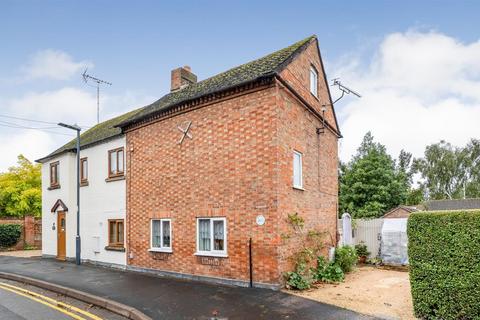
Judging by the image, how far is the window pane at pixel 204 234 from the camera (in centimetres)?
1145

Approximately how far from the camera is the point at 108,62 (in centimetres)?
1591

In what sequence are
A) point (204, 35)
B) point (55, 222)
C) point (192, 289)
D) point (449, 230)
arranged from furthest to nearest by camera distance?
point (55, 222) → point (204, 35) → point (192, 289) → point (449, 230)

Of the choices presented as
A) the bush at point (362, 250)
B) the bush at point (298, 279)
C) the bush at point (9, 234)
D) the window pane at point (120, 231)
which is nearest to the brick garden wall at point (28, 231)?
the bush at point (9, 234)

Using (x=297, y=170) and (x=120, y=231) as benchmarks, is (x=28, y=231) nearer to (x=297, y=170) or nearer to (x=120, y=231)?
(x=120, y=231)

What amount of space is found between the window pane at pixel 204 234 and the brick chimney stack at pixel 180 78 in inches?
312

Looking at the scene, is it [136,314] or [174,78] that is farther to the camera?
[174,78]

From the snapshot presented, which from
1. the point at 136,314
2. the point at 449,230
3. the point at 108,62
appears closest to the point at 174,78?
the point at 108,62

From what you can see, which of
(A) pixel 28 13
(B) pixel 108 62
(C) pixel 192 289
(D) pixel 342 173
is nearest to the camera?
(C) pixel 192 289

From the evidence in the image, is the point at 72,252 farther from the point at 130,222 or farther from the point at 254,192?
the point at 254,192

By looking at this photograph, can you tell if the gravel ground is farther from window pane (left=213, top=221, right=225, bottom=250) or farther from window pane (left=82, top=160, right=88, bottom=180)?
window pane (left=82, top=160, right=88, bottom=180)

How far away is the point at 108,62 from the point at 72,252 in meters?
9.83

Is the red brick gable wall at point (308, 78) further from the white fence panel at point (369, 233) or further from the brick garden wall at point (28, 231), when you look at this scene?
the brick garden wall at point (28, 231)

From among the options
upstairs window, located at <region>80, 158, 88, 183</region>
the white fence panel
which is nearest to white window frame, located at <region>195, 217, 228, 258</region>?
the white fence panel

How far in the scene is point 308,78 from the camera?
533 inches
